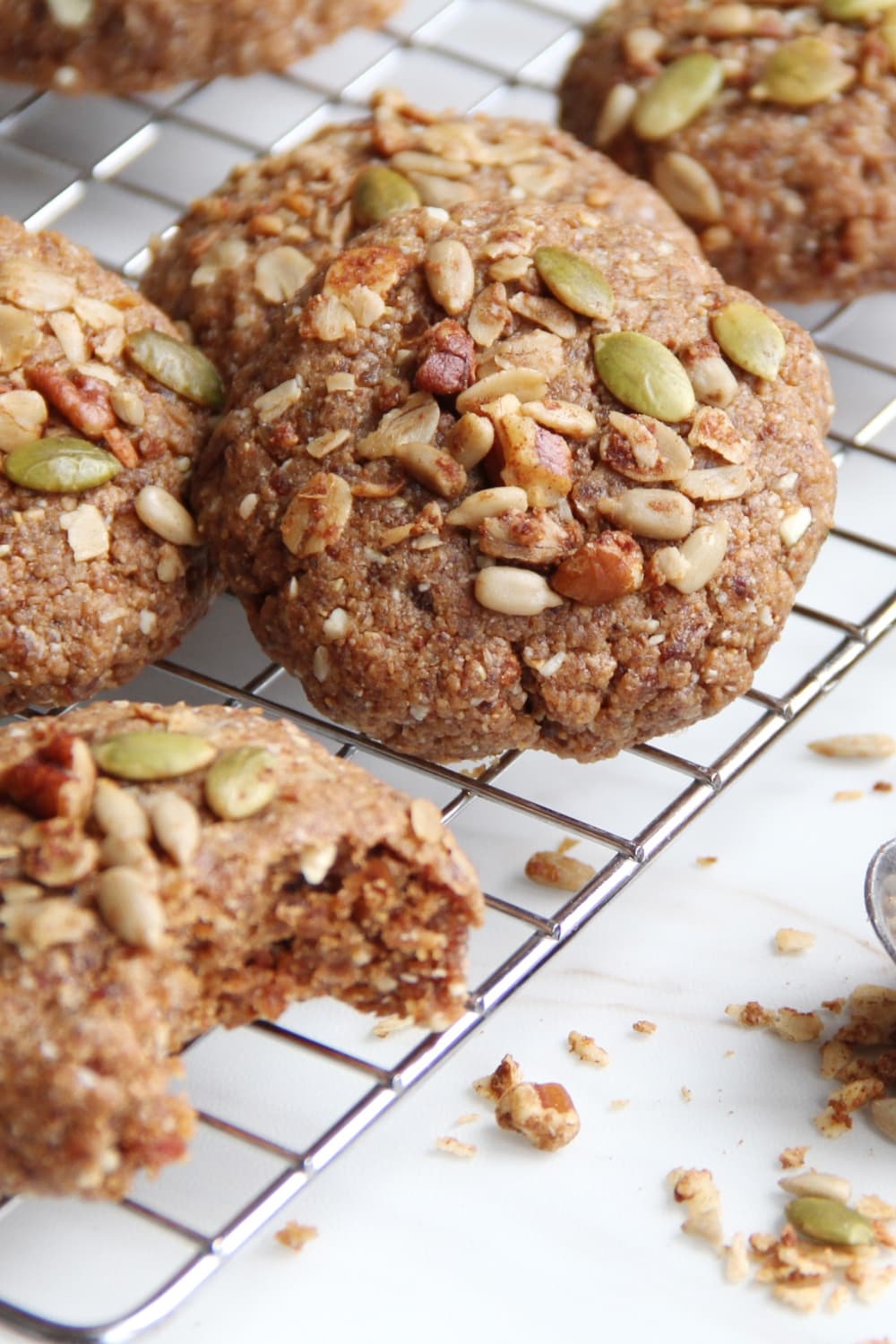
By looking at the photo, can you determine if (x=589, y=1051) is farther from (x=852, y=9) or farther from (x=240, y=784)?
(x=852, y=9)

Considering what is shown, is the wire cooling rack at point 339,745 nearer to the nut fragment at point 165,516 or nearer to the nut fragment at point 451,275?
the nut fragment at point 165,516

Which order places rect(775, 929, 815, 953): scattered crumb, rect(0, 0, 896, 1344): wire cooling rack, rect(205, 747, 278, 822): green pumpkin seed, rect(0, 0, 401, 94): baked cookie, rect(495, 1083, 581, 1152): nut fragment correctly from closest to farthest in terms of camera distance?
rect(205, 747, 278, 822): green pumpkin seed, rect(0, 0, 896, 1344): wire cooling rack, rect(495, 1083, 581, 1152): nut fragment, rect(775, 929, 815, 953): scattered crumb, rect(0, 0, 401, 94): baked cookie

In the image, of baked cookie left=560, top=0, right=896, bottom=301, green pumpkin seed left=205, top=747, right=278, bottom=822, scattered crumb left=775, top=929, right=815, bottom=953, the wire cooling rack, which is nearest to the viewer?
green pumpkin seed left=205, top=747, right=278, bottom=822

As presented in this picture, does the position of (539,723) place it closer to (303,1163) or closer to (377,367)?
(377,367)

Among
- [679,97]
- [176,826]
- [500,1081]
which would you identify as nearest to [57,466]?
[176,826]

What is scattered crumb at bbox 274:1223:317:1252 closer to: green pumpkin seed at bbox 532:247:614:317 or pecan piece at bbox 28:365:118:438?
pecan piece at bbox 28:365:118:438

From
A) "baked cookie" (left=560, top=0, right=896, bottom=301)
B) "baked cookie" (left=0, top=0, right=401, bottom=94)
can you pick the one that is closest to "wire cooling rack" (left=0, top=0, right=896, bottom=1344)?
"baked cookie" (left=0, top=0, right=401, bottom=94)
